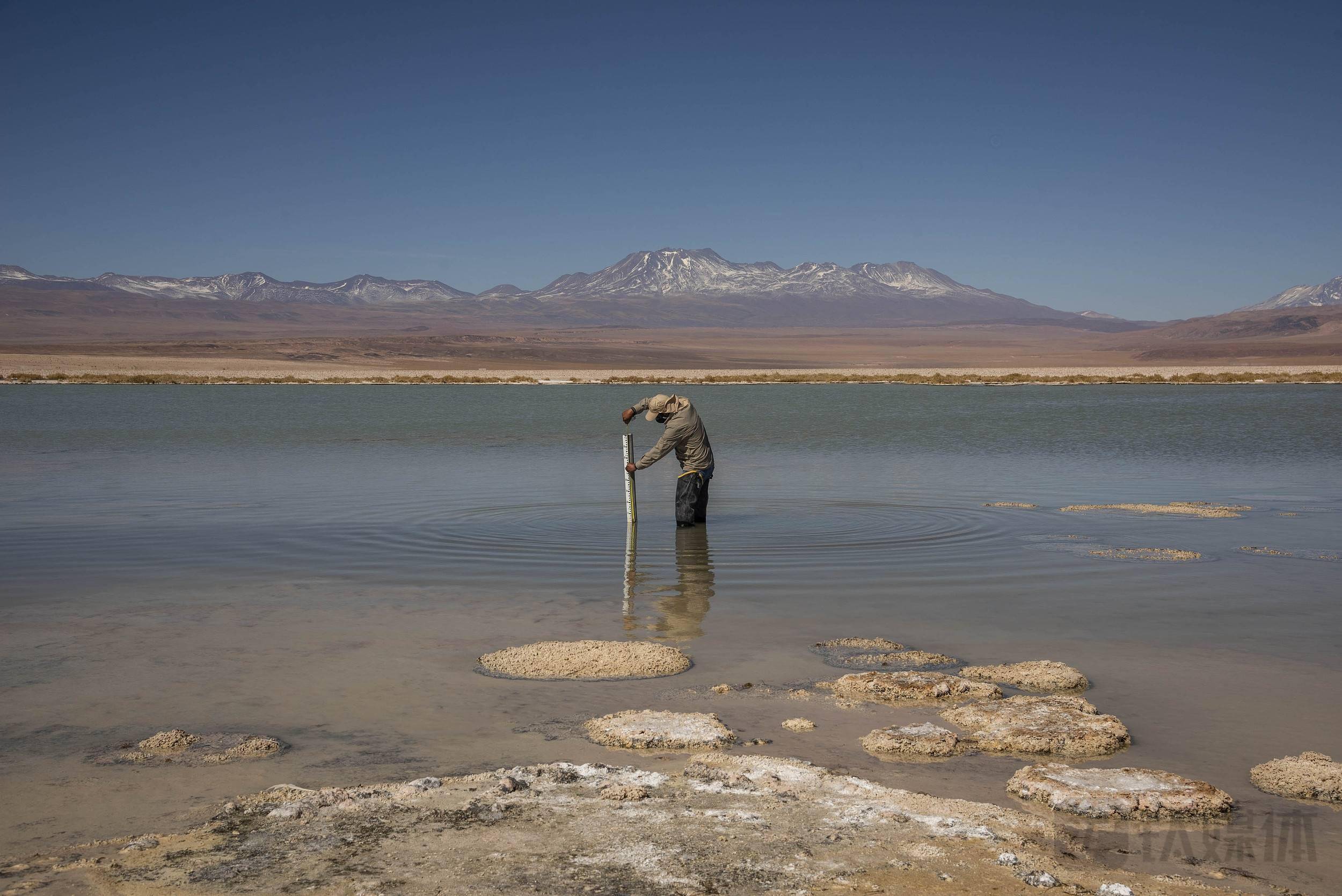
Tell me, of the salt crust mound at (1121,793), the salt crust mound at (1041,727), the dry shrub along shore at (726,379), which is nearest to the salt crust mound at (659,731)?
the salt crust mound at (1041,727)

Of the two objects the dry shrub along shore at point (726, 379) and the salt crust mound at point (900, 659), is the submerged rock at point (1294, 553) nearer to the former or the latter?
the salt crust mound at point (900, 659)

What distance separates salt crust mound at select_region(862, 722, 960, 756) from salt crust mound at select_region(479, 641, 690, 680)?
62.3 inches

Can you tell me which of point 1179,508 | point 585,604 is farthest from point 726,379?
point 585,604

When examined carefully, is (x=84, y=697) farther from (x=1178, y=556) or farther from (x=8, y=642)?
(x=1178, y=556)

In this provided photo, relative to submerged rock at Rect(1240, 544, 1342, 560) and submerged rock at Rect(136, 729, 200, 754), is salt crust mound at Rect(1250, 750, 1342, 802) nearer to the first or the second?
submerged rock at Rect(136, 729, 200, 754)

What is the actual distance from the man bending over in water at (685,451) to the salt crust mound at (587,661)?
4883 millimetres

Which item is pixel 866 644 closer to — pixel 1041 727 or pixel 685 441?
pixel 1041 727

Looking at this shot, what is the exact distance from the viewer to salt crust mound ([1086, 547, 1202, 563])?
1029 centimetres

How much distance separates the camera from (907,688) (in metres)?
6.10

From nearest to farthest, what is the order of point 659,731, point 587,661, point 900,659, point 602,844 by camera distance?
point 602,844 → point 659,731 → point 587,661 → point 900,659

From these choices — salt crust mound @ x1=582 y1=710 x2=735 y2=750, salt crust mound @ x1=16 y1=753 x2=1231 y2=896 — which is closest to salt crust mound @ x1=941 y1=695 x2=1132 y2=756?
salt crust mound @ x1=16 y1=753 x2=1231 y2=896

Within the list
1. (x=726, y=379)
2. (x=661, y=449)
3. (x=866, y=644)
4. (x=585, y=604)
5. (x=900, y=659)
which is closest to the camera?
(x=900, y=659)

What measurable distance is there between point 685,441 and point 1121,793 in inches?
308

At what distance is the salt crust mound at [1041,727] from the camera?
5223 millimetres
